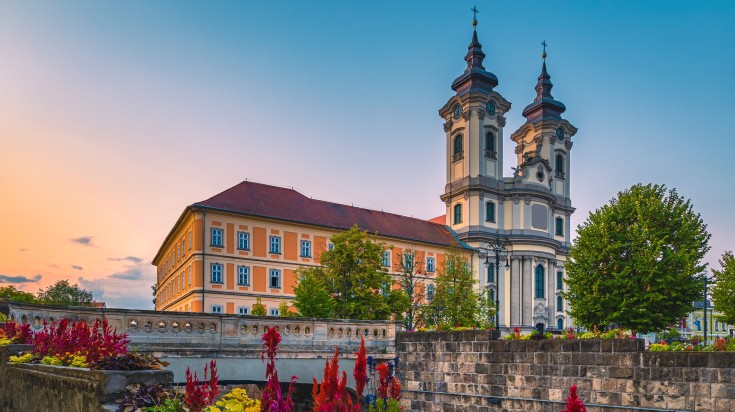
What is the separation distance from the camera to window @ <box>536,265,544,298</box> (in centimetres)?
6169

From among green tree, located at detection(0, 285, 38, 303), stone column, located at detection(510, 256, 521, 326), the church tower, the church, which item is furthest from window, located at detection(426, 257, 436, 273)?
green tree, located at detection(0, 285, 38, 303)

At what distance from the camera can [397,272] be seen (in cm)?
5203

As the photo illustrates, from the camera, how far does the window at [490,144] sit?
62062 mm

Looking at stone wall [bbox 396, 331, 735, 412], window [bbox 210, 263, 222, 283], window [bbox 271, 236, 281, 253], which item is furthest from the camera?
window [bbox 271, 236, 281, 253]

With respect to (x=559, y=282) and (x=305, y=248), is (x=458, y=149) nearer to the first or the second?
→ (x=559, y=282)

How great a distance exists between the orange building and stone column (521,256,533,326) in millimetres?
12453

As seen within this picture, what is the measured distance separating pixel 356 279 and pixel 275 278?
1242cm

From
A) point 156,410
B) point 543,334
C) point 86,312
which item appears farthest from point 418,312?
point 156,410

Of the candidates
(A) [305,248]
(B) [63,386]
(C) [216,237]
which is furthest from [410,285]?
(B) [63,386]

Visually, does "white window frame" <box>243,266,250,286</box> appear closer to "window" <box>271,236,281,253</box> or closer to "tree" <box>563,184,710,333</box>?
"window" <box>271,236,281,253</box>

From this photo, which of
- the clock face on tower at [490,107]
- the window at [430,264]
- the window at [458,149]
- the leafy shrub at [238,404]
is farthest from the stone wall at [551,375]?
the clock face on tower at [490,107]

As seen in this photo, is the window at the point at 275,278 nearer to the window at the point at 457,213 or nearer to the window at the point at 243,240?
the window at the point at 243,240

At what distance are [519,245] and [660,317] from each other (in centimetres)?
3179

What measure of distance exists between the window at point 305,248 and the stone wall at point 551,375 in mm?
27701
